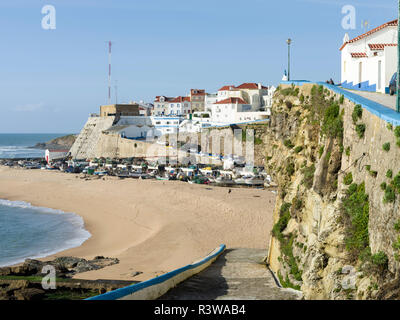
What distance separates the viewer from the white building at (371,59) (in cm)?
1591

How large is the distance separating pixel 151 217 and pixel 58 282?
52.3 ft

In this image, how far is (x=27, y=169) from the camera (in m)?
62.7

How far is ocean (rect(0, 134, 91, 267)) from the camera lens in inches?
964

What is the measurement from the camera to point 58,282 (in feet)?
52.3

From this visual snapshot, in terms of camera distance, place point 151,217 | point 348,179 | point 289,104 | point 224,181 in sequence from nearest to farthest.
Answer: point 348,179
point 289,104
point 151,217
point 224,181

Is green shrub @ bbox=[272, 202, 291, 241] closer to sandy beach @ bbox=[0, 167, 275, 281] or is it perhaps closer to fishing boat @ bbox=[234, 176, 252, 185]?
sandy beach @ bbox=[0, 167, 275, 281]

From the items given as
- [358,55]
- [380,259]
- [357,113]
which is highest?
A: [358,55]

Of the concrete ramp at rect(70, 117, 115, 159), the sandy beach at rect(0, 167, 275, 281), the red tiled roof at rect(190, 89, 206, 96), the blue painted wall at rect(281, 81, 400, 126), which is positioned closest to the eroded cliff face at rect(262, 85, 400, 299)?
the blue painted wall at rect(281, 81, 400, 126)

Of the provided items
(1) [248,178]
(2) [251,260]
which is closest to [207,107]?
(1) [248,178]

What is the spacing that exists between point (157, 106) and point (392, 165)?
88.2 metres

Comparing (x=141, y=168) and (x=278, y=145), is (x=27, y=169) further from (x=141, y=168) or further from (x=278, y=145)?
(x=278, y=145)

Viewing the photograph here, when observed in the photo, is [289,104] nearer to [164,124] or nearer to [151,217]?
[151,217]

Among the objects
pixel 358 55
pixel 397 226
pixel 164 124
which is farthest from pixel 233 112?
pixel 397 226

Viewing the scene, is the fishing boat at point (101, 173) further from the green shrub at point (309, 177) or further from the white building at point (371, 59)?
the green shrub at point (309, 177)
